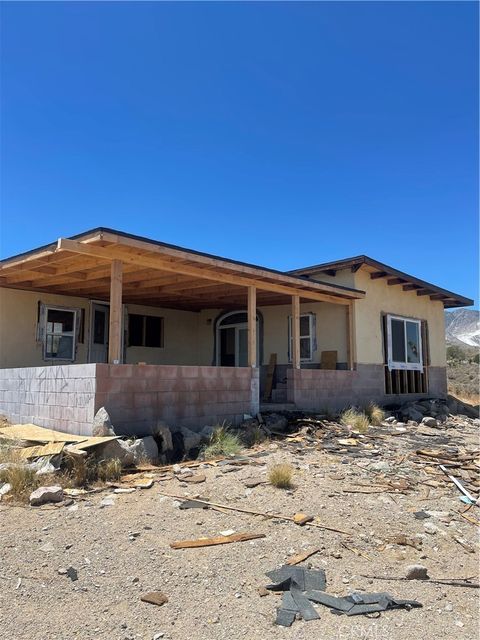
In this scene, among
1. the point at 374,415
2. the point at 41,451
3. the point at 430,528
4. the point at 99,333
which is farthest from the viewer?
the point at 99,333

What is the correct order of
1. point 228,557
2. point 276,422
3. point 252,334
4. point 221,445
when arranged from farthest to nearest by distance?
point 252,334
point 276,422
point 221,445
point 228,557

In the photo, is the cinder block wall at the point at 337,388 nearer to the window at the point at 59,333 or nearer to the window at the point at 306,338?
the window at the point at 306,338

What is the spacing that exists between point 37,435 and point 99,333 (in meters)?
6.48

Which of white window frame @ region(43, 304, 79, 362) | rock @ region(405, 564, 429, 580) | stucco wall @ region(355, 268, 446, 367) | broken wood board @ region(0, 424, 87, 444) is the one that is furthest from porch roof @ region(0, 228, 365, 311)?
rock @ region(405, 564, 429, 580)

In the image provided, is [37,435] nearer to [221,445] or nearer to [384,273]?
[221,445]

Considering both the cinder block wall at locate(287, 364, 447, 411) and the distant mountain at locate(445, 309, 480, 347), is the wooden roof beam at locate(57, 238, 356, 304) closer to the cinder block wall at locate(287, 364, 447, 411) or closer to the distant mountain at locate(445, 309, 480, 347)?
the cinder block wall at locate(287, 364, 447, 411)

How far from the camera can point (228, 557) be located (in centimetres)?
437

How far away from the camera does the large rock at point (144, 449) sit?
7.59 metres

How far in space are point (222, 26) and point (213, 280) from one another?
5.19m

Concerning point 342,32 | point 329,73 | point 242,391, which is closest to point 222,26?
point 342,32

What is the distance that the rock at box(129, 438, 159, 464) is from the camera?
299 inches

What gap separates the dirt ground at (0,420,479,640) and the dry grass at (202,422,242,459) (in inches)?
31.4

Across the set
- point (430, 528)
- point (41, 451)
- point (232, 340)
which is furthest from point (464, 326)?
point (41, 451)

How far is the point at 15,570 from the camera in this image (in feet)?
13.2
